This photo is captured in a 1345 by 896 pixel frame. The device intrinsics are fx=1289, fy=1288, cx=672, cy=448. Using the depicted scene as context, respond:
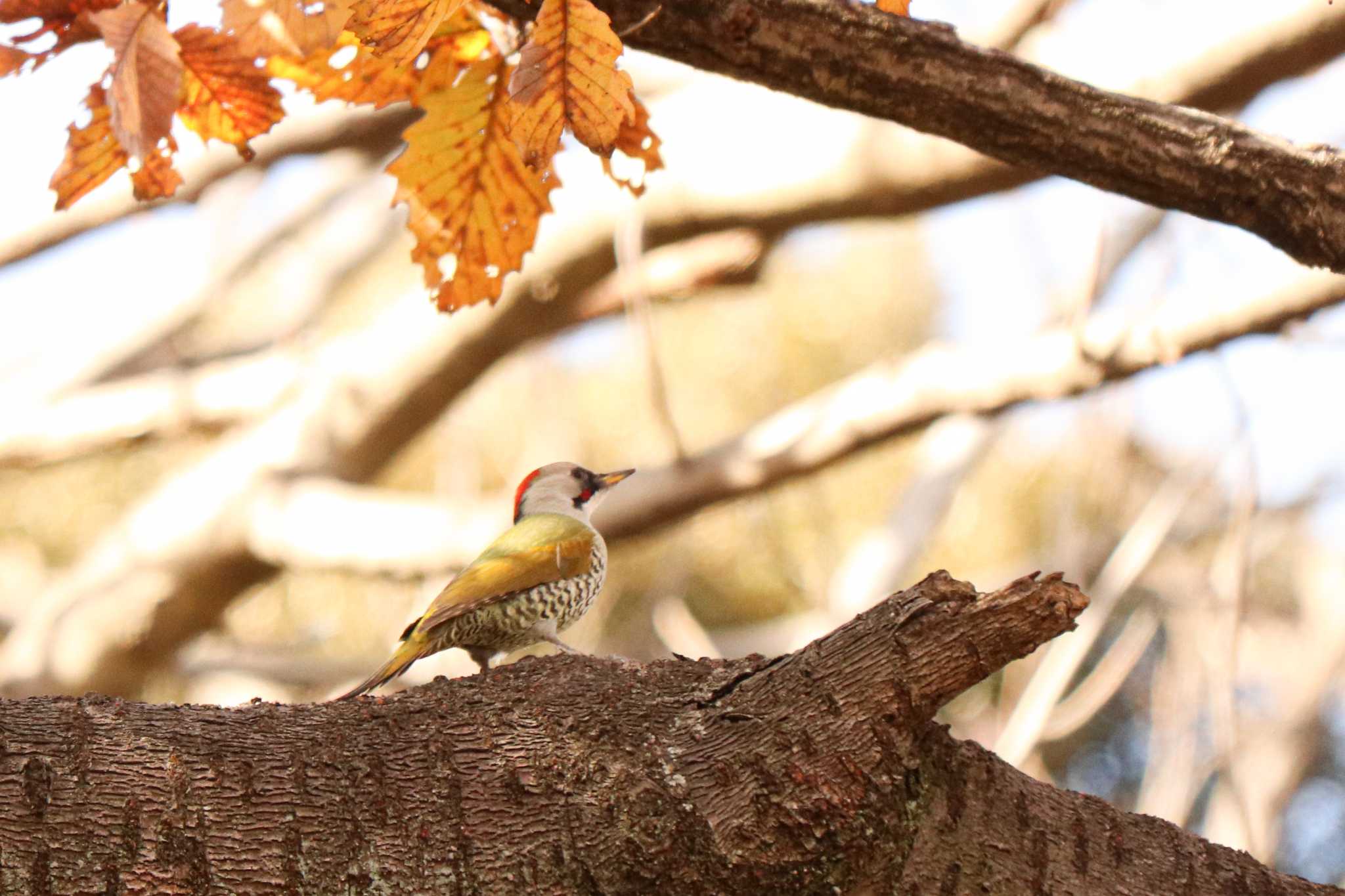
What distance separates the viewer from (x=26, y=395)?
29.2ft

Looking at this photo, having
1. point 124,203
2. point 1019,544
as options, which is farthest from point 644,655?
point 124,203

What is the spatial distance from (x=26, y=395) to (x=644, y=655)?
182 inches

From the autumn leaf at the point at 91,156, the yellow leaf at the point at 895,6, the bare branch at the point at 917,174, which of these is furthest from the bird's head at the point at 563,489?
the yellow leaf at the point at 895,6

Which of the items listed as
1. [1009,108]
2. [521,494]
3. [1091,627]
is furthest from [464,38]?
[1091,627]

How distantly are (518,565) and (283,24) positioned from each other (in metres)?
1.59

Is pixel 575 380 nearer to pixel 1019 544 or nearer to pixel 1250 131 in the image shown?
pixel 1019 544

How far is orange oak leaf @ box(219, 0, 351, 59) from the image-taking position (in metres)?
2.04

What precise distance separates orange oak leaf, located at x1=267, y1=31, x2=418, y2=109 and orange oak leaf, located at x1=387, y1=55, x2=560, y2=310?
0.06 meters

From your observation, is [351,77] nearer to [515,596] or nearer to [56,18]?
[56,18]

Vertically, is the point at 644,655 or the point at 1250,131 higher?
the point at 644,655

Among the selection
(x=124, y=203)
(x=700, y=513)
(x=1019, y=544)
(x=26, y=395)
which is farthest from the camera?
(x=1019, y=544)

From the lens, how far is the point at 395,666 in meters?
2.82

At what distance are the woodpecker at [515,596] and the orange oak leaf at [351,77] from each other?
3.78ft

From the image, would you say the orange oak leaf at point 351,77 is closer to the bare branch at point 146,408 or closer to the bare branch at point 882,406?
the bare branch at point 882,406
